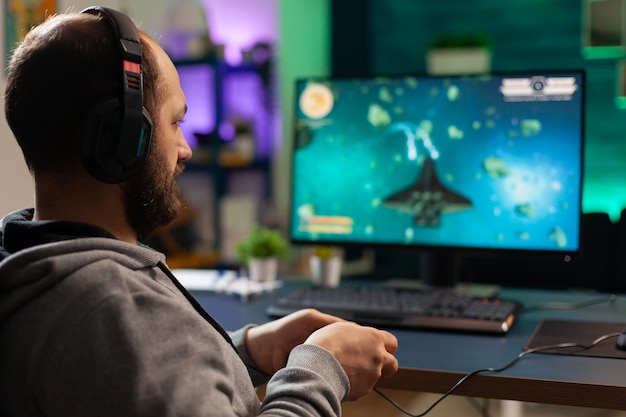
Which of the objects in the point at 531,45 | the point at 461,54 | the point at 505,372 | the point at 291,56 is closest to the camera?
the point at 505,372

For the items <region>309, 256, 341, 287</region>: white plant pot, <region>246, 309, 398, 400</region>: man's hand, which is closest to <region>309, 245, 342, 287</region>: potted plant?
<region>309, 256, 341, 287</region>: white plant pot

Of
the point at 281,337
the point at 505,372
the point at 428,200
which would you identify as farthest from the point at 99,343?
the point at 428,200

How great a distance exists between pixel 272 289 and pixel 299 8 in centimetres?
310

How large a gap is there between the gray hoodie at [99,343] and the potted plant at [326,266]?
0.95m

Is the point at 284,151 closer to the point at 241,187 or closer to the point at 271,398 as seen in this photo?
the point at 241,187

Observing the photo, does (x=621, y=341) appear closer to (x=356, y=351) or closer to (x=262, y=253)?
(x=356, y=351)

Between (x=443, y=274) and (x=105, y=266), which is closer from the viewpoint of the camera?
(x=105, y=266)

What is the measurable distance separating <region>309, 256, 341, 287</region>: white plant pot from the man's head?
0.94 m

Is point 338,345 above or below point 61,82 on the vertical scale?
below

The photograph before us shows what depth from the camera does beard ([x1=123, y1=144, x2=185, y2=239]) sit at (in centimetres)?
90

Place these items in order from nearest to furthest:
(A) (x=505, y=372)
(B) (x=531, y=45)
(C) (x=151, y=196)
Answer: (C) (x=151, y=196)
(A) (x=505, y=372)
(B) (x=531, y=45)

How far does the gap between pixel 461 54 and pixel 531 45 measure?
1.43ft

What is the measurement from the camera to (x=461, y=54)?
4066 mm

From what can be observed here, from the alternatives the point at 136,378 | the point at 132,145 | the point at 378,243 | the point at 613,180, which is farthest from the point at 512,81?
the point at 613,180
